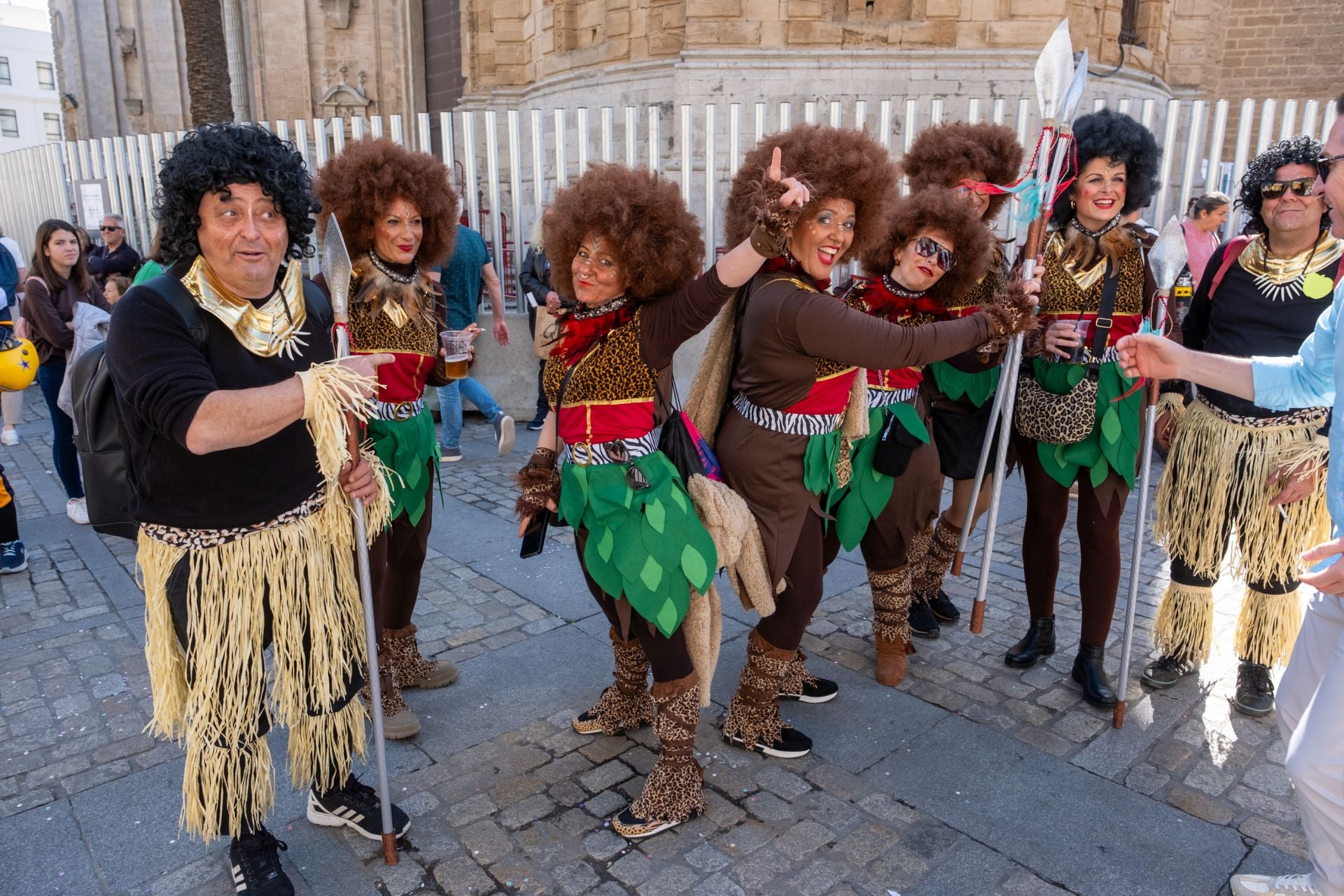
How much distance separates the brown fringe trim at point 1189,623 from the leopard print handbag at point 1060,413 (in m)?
0.87

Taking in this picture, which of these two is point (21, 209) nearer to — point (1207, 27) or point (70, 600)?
point (70, 600)

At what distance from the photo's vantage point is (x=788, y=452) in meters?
3.13

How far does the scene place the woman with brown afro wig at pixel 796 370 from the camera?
2875 mm

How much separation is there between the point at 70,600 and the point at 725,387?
12.7 feet

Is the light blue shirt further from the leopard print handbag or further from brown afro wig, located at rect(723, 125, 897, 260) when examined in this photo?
brown afro wig, located at rect(723, 125, 897, 260)

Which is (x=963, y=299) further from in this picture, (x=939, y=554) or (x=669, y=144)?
(x=669, y=144)

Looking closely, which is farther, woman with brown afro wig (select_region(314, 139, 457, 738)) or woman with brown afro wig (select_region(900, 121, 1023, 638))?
woman with brown afro wig (select_region(900, 121, 1023, 638))

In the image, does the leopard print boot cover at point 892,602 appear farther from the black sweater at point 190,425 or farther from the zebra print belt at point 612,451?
the black sweater at point 190,425

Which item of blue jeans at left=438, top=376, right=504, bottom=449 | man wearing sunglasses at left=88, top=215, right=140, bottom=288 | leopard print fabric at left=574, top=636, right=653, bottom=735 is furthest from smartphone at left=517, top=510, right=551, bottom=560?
man wearing sunglasses at left=88, top=215, right=140, bottom=288

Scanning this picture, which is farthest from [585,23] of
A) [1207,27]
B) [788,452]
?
[788,452]

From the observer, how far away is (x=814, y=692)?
373cm

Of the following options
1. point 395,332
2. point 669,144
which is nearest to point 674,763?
point 395,332

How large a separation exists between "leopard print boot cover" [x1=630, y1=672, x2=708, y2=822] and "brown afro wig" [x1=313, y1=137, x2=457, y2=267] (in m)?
2.04

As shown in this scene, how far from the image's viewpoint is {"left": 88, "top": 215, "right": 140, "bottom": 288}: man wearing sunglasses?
784 cm
